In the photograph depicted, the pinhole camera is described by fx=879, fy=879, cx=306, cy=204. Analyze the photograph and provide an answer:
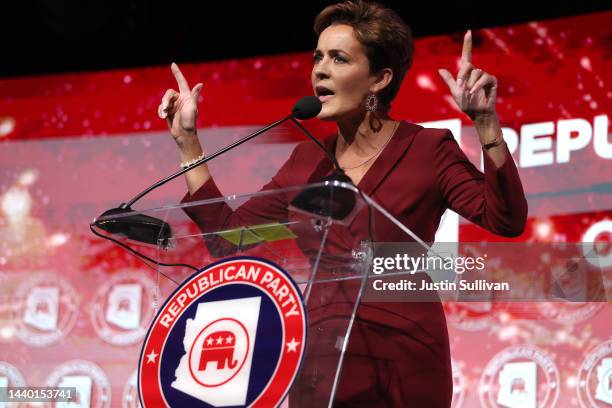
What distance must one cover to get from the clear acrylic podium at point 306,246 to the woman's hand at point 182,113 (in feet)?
1.06

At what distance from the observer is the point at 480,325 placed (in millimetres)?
2979

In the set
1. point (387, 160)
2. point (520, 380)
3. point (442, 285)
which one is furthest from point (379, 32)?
point (520, 380)

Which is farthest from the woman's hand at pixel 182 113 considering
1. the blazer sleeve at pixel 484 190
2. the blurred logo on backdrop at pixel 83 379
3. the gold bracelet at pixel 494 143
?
the blurred logo on backdrop at pixel 83 379

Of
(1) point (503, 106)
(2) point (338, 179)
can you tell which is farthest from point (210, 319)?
(1) point (503, 106)

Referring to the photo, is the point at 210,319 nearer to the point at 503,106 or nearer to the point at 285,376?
the point at 285,376

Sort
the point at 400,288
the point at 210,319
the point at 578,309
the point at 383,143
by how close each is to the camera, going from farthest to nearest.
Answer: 1. the point at 578,309
2. the point at 383,143
3. the point at 400,288
4. the point at 210,319

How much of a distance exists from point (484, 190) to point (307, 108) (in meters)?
0.37

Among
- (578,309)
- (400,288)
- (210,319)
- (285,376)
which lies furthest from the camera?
(578,309)

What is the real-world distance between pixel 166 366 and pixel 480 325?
5.92 ft

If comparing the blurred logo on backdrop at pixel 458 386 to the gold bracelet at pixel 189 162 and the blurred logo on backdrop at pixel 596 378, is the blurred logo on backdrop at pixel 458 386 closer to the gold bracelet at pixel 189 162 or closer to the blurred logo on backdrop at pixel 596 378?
the blurred logo on backdrop at pixel 596 378

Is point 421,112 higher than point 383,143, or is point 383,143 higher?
point 421,112

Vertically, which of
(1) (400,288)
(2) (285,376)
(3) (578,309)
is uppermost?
(3) (578,309)

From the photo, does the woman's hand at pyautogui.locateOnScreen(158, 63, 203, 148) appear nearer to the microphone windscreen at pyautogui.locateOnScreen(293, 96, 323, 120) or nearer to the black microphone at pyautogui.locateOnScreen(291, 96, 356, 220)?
the microphone windscreen at pyautogui.locateOnScreen(293, 96, 323, 120)

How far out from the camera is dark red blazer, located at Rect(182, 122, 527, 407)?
4.95 feet
